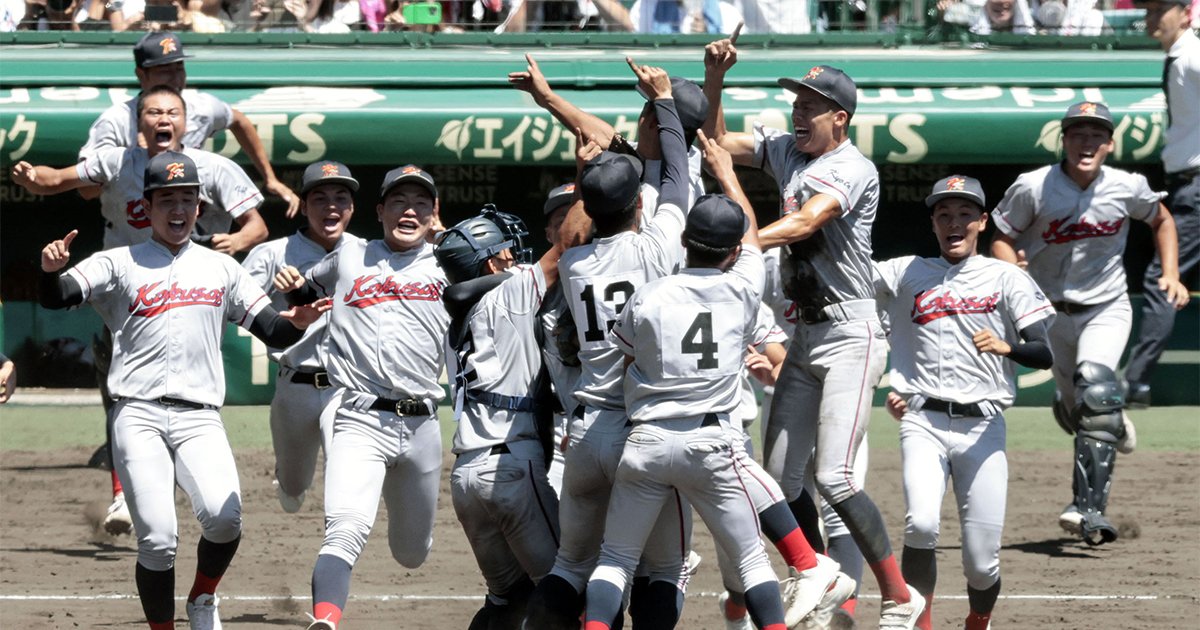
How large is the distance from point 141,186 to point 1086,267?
477cm

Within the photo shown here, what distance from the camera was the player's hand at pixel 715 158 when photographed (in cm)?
590

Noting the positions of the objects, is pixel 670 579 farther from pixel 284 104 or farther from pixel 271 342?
pixel 284 104

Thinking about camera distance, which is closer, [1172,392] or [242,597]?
[242,597]

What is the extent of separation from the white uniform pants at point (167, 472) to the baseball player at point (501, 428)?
3.02 ft

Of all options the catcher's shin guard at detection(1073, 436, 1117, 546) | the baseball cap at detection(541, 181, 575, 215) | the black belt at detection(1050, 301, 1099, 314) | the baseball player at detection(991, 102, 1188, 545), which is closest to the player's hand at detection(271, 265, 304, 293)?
the baseball cap at detection(541, 181, 575, 215)

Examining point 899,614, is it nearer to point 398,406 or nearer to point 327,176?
point 398,406

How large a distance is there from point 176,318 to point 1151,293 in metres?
6.13

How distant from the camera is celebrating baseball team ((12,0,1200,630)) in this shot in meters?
5.41

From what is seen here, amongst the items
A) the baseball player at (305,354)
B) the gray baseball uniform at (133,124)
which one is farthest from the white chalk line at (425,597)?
the gray baseball uniform at (133,124)

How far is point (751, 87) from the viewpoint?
12711 millimetres

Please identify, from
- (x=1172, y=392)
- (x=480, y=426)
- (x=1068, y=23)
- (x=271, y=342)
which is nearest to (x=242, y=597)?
(x=271, y=342)

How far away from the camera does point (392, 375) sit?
20.7ft

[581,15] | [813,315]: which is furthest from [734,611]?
[581,15]

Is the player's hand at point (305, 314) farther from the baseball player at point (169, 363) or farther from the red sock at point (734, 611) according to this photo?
the red sock at point (734, 611)
